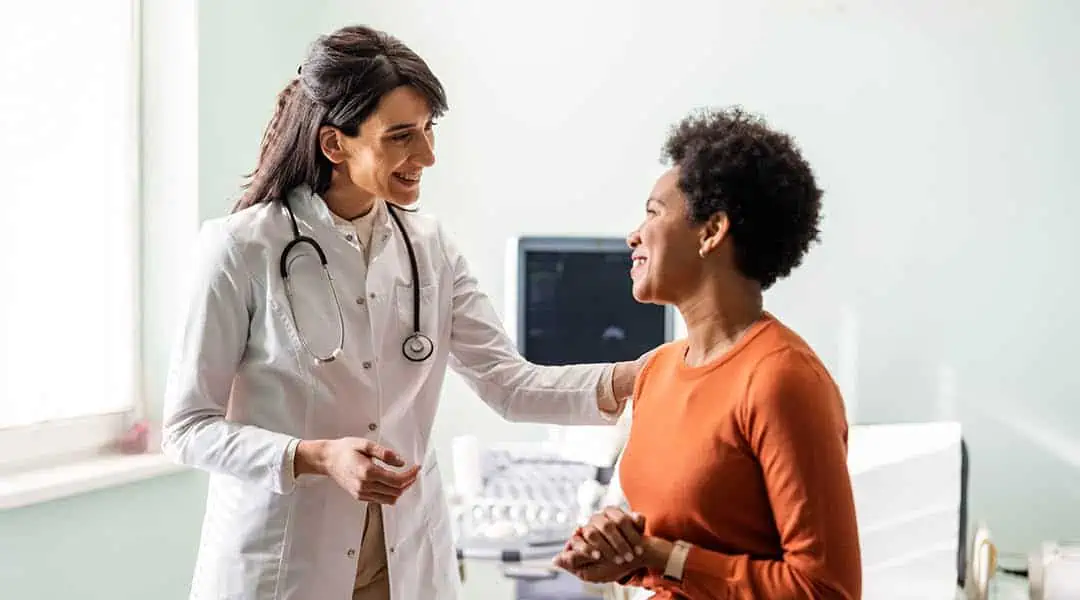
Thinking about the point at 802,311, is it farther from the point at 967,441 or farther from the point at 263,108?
the point at 263,108

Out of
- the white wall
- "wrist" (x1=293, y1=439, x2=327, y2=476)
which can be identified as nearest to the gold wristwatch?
"wrist" (x1=293, y1=439, x2=327, y2=476)

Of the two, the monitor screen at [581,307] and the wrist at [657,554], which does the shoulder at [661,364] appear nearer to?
the wrist at [657,554]

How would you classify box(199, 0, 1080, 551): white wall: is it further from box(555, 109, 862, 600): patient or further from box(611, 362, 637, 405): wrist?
box(555, 109, 862, 600): patient

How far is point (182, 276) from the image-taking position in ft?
9.17

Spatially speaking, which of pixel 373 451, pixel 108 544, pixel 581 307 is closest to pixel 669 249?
pixel 373 451

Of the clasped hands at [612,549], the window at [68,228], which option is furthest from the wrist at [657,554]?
the window at [68,228]

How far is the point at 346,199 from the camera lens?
170cm

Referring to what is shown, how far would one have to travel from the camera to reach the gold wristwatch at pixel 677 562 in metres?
1.15

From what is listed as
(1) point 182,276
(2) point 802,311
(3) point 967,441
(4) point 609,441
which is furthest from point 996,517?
(1) point 182,276

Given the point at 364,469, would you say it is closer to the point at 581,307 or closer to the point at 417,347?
the point at 417,347

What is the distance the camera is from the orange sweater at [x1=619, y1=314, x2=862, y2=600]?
110cm

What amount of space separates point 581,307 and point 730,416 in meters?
1.42

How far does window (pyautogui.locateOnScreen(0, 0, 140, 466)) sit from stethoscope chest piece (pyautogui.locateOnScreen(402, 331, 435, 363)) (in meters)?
1.25

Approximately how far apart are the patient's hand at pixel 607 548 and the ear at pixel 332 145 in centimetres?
70
